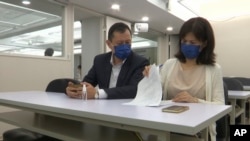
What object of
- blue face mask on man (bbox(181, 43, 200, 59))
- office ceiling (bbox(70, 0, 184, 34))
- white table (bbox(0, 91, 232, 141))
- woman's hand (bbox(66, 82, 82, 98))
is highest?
office ceiling (bbox(70, 0, 184, 34))

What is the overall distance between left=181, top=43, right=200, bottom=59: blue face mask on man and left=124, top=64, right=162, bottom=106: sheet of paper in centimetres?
46

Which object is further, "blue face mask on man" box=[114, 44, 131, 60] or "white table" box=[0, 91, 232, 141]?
"blue face mask on man" box=[114, 44, 131, 60]

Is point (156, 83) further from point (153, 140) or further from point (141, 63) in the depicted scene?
point (141, 63)

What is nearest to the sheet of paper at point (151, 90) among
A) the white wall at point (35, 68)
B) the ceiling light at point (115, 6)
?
the white wall at point (35, 68)

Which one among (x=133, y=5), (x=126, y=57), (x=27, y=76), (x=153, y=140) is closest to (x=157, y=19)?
(x=133, y=5)

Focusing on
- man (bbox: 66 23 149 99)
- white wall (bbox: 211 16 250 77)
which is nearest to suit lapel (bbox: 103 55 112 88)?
man (bbox: 66 23 149 99)

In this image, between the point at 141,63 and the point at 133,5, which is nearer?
the point at 141,63

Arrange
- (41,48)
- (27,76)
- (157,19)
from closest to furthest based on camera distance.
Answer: (27,76) → (41,48) → (157,19)

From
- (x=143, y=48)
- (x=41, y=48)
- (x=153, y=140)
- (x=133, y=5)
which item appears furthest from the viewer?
(x=143, y=48)

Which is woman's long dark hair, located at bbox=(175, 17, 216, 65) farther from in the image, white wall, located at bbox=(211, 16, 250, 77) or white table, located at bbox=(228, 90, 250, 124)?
white wall, located at bbox=(211, 16, 250, 77)

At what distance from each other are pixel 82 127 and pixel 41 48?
9.43 ft

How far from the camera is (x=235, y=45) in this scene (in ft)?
20.5

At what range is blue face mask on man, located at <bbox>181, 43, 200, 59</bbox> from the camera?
151 cm

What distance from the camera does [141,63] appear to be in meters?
1.65
